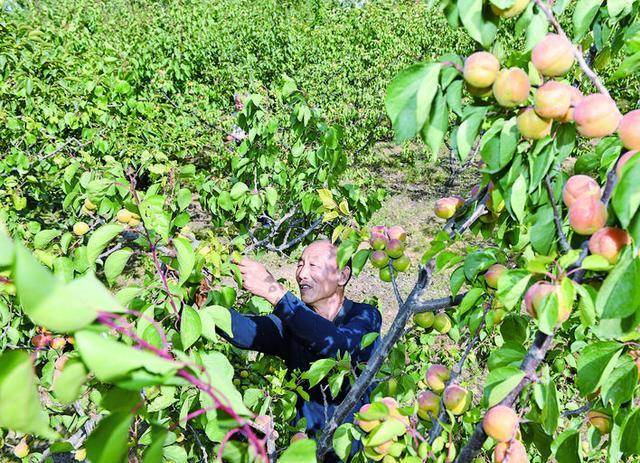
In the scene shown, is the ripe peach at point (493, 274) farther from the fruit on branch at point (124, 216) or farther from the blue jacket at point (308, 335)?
the fruit on branch at point (124, 216)

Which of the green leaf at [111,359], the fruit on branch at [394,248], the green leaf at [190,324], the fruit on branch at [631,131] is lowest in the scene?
the fruit on branch at [394,248]

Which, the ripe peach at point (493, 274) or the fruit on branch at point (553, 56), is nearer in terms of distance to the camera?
the fruit on branch at point (553, 56)

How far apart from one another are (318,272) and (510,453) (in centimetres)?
100

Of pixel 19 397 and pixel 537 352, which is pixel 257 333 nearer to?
pixel 537 352

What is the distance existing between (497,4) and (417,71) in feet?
0.43

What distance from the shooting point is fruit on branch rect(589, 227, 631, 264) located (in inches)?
25.3

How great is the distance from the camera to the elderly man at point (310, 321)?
1536 mm

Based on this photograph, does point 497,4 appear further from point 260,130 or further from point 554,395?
point 260,130

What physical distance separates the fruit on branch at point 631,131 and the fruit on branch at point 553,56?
0.36 ft

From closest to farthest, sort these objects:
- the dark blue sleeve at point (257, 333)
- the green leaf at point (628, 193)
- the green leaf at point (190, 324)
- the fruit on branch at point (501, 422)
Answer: the green leaf at point (628, 193), the fruit on branch at point (501, 422), the green leaf at point (190, 324), the dark blue sleeve at point (257, 333)

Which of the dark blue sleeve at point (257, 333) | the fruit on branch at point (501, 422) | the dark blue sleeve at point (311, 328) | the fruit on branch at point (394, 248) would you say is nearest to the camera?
the fruit on branch at point (501, 422)

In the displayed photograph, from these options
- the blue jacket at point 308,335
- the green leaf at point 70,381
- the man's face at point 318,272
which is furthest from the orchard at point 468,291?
the man's face at point 318,272

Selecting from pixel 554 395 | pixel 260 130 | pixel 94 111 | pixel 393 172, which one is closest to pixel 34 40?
pixel 94 111

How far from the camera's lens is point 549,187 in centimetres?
79
